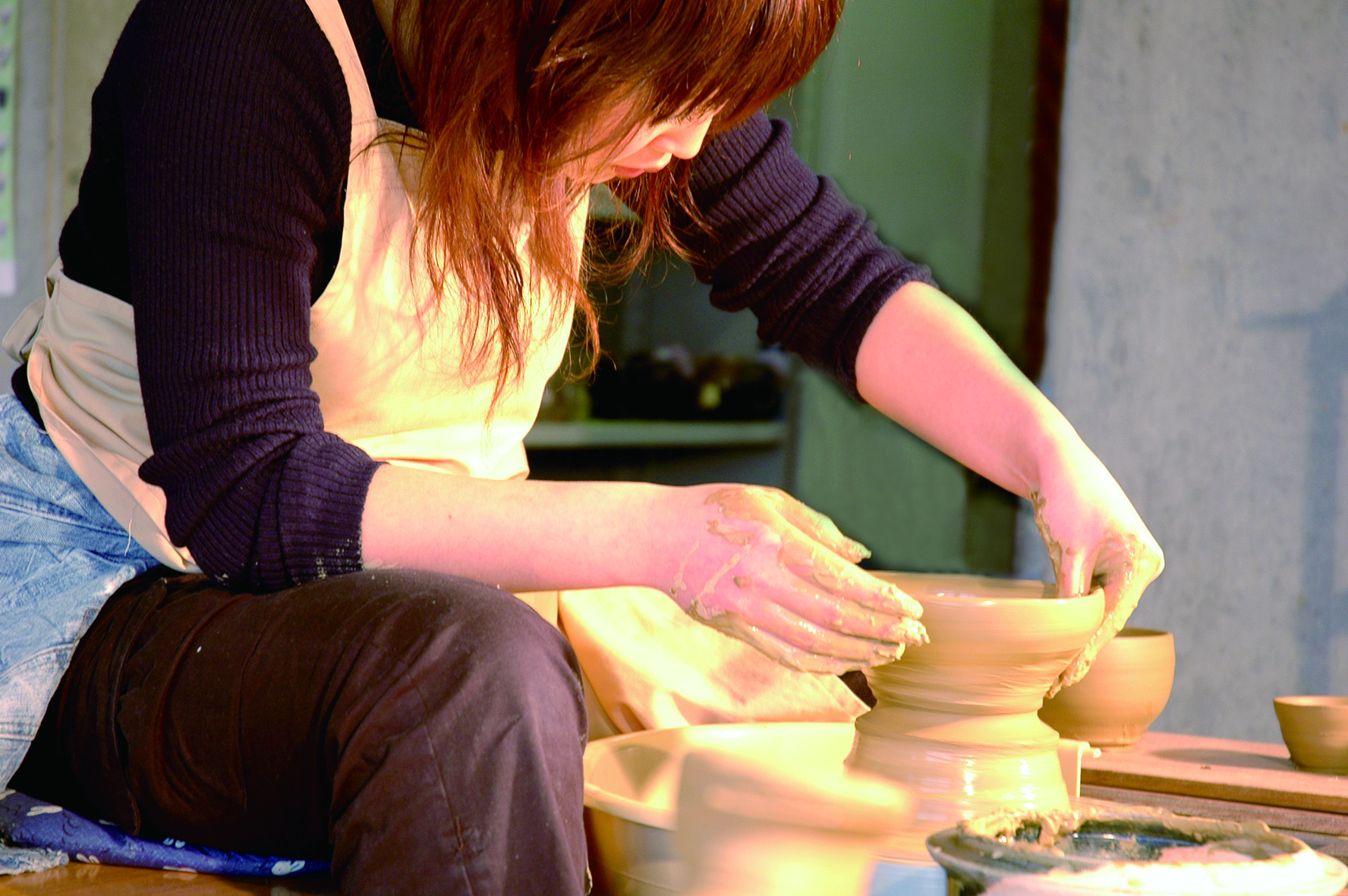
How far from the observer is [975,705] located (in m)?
0.94

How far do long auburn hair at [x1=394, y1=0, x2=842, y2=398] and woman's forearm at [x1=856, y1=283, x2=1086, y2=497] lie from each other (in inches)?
14.5

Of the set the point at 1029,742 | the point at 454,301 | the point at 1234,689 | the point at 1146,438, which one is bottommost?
the point at 1234,689

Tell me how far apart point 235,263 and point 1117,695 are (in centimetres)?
102

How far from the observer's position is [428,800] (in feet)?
2.43

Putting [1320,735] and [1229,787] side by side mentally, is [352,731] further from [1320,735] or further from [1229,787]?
[1320,735]

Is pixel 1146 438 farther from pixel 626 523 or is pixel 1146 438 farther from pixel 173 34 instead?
pixel 173 34

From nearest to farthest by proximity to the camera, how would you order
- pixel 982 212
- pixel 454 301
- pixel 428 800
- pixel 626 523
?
pixel 428 800 → pixel 626 523 → pixel 454 301 → pixel 982 212

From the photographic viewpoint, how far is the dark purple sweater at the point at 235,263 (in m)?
0.88

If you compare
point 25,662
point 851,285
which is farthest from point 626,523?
point 851,285

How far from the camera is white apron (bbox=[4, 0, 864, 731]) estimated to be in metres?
1.01

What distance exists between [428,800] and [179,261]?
1.43 feet

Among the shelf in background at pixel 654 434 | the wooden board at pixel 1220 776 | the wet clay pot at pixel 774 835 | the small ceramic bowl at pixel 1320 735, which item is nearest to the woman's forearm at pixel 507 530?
the wet clay pot at pixel 774 835

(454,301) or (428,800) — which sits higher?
(454,301)

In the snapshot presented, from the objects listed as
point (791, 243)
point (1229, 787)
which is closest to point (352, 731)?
point (791, 243)
